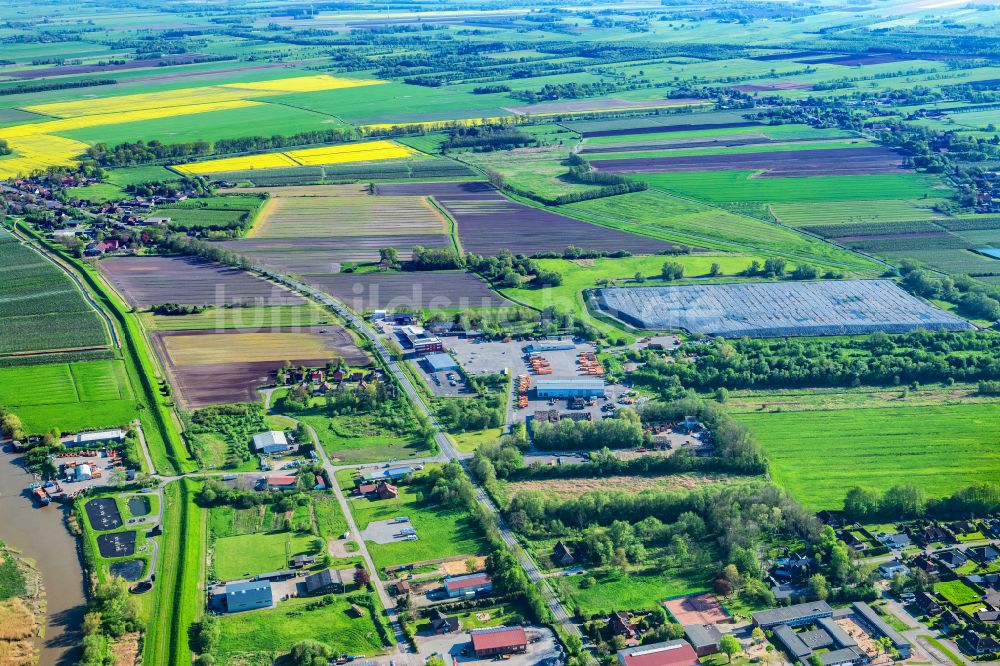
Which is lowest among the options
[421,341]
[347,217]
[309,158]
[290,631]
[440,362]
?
[290,631]

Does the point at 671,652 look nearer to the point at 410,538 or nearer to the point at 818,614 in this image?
the point at 818,614

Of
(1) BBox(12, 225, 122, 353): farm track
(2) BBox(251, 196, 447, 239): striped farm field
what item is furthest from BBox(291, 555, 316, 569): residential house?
(2) BBox(251, 196, 447, 239): striped farm field

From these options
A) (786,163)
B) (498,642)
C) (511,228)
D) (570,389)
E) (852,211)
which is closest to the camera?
(498,642)

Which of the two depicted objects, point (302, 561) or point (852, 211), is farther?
point (852, 211)

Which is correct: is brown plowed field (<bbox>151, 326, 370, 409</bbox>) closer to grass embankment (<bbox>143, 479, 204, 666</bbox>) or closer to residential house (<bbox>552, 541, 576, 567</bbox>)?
grass embankment (<bbox>143, 479, 204, 666</bbox>)

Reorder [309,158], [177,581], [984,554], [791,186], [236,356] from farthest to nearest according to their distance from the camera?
[309,158], [791,186], [236,356], [984,554], [177,581]

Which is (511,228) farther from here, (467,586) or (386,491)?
(467,586)

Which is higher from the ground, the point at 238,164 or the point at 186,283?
the point at 238,164

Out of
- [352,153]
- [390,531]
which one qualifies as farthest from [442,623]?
[352,153]
